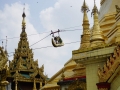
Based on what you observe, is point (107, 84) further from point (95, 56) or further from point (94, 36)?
point (94, 36)

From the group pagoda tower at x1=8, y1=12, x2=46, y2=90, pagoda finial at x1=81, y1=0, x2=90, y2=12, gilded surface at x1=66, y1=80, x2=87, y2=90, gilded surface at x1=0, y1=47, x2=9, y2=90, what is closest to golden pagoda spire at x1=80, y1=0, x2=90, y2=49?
pagoda finial at x1=81, y1=0, x2=90, y2=12

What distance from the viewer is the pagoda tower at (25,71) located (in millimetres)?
28703

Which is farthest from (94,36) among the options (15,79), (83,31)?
(15,79)

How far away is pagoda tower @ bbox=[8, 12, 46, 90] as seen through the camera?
2870 cm

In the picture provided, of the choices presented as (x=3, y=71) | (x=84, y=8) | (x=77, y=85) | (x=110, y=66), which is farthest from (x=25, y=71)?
(x=110, y=66)

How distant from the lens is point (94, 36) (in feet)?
30.1

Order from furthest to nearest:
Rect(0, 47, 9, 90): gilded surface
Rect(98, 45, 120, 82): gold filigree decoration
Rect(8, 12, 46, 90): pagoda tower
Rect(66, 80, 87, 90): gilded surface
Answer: Rect(8, 12, 46, 90): pagoda tower → Rect(0, 47, 9, 90): gilded surface → Rect(66, 80, 87, 90): gilded surface → Rect(98, 45, 120, 82): gold filigree decoration

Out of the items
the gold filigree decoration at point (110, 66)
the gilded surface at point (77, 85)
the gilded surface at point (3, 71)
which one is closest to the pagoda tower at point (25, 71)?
the gilded surface at point (3, 71)

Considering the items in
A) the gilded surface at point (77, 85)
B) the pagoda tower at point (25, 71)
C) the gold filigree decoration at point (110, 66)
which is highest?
the pagoda tower at point (25, 71)

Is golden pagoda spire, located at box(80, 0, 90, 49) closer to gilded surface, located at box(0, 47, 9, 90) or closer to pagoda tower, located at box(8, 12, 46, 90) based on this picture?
gilded surface, located at box(0, 47, 9, 90)

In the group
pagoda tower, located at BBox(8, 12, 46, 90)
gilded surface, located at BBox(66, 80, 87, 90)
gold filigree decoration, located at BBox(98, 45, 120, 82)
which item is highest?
pagoda tower, located at BBox(8, 12, 46, 90)

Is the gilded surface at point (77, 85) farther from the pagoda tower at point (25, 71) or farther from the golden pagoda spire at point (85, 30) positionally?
the pagoda tower at point (25, 71)

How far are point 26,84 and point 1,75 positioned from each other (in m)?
18.7

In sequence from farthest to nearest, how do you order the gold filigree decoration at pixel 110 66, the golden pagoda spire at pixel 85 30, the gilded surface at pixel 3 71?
the golden pagoda spire at pixel 85 30
the gilded surface at pixel 3 71
the gold filigree decoration at pixel 110 66
